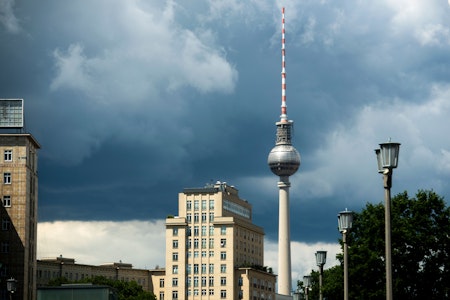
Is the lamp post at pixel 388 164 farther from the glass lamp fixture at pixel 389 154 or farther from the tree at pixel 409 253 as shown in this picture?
the tree at pixel 409 253

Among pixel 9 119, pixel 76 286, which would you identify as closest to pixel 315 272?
pixel 9 119

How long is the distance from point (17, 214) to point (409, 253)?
80455 mm

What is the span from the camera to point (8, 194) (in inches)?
6816

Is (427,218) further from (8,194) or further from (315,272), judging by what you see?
(8,194)

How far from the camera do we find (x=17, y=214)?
17225 centimetres

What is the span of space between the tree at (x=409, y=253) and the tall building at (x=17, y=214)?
236ft

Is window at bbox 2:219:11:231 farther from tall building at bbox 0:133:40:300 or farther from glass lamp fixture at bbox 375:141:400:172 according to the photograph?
glass lamp fixture at bbox 375:141:400:172

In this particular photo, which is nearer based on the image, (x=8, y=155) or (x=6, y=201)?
(x=6, y=201)

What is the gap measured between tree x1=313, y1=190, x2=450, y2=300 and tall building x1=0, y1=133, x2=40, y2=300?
71.8 metres

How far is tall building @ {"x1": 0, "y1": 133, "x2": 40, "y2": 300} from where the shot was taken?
169 metres

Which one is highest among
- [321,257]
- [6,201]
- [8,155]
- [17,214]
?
[8,155]

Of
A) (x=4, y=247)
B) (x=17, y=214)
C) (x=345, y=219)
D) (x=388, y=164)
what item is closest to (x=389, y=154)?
(x=388, y=164)

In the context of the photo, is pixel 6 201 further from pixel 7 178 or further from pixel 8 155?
pixel 8 155

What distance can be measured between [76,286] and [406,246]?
130 ft
